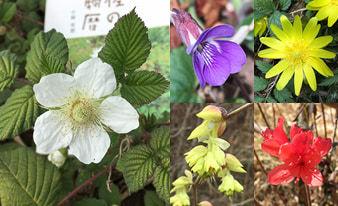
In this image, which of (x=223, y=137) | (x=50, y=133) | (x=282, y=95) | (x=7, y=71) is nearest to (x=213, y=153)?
(x=223, y=137)

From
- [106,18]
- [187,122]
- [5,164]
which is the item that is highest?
[106,18]

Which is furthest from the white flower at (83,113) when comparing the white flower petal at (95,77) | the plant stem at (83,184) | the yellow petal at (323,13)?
the yellow petal at (323,13)

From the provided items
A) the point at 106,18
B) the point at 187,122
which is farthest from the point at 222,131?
the point at 106,18

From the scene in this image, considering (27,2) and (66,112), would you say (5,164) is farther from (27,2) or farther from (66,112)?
(27,2)

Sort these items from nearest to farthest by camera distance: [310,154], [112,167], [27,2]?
[310,154] → [112,167] → [27,2]

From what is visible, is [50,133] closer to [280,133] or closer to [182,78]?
[182,78]

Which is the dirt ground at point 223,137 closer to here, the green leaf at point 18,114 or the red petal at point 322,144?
the red petal at point 322,144
